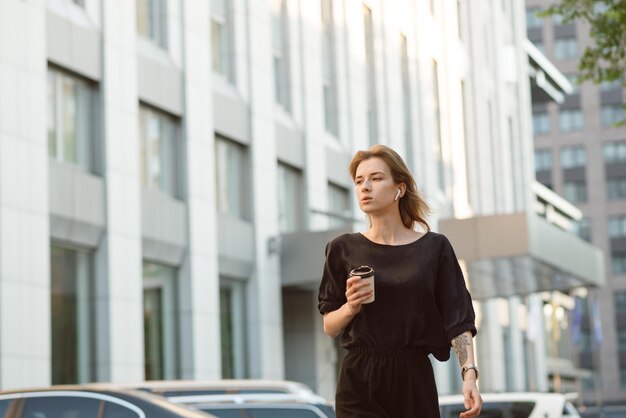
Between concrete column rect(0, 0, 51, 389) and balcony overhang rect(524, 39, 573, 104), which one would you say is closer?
concrete column rect(0, 0, 51, 389)

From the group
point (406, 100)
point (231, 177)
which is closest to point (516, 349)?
point (406, 100)

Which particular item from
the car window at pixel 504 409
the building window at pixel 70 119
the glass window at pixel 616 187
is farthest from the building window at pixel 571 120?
the car window at pixel 504 409

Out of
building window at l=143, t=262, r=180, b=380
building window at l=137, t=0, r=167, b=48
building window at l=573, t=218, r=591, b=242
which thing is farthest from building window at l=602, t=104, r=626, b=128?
building window at l=143, t=262, r=180, b=380

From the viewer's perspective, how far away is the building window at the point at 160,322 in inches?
1065

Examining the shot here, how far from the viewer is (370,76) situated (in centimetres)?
4088

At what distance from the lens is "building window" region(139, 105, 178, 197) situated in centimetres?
2731

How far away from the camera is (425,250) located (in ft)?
18.8

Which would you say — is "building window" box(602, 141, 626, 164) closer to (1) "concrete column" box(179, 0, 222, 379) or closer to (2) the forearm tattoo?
(1) "concrete column" box(179, 0, 222, 379)

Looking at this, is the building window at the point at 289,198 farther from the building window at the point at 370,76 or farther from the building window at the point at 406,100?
the building window at the point at 406,100

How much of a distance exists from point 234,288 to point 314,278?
1993 mm

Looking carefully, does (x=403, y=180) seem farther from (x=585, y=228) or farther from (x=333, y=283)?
(x=585, y=228)

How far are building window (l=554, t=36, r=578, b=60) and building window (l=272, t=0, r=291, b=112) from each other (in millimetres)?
93898

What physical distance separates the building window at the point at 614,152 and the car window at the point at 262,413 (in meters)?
116

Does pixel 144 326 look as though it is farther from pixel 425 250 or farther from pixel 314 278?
pixel 425 250
